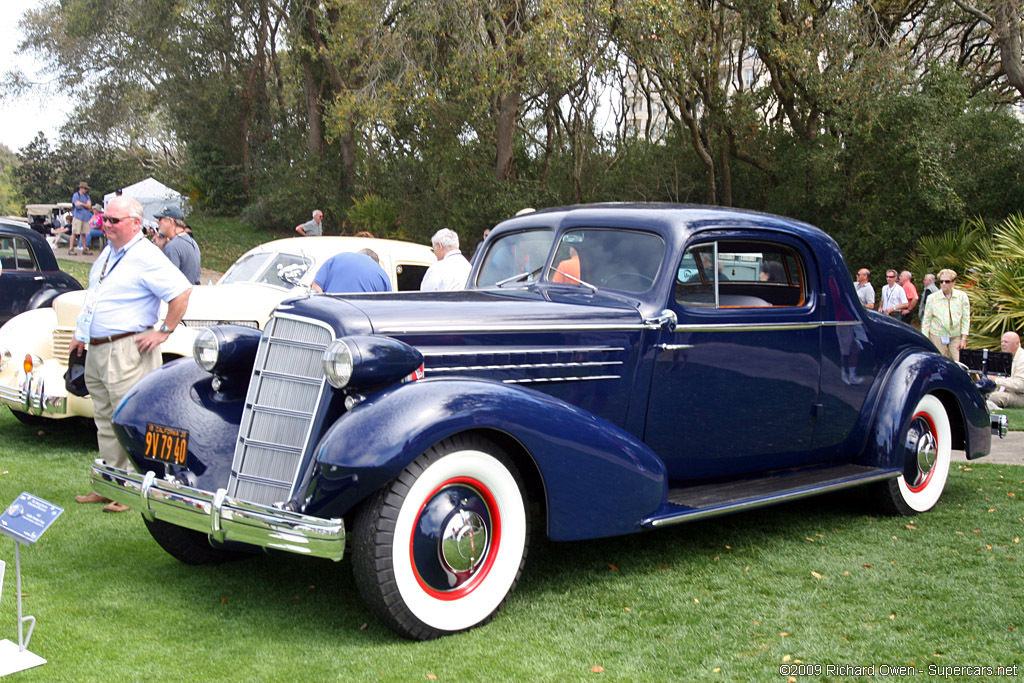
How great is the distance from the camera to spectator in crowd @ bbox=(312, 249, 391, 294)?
23.7ft

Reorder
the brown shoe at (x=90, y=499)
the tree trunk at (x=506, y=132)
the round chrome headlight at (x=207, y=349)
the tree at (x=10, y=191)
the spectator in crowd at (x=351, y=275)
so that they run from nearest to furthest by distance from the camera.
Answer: the round chrome headlight at (x=207, y=349)
the brown shoe at (x=90, y=499)
the spectator in crowd at (x=351, y=275)
the tree trunk at (x=506, y=132)
the tree at (x=10, y=191)

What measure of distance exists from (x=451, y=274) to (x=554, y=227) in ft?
8.73

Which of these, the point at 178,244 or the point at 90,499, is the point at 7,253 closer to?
the point at 178,244

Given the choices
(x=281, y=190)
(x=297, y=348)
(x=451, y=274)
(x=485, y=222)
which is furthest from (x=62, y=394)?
(x=281, y=190)

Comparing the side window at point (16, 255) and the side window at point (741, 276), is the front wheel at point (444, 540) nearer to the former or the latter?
the side window at point (741, 276)

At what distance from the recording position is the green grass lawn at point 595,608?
11.4ft

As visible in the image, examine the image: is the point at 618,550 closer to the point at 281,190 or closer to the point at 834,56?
the point at 834,56

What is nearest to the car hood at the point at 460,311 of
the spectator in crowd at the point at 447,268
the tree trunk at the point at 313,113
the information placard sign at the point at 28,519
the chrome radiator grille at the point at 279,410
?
the chrome radiator grille at the point at 279,410

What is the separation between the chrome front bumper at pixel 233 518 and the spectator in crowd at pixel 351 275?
3399mm

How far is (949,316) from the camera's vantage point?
11.7 meters

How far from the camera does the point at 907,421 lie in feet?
18.5

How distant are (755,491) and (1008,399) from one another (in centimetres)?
702

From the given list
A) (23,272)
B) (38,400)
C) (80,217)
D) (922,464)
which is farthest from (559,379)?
(80,217)

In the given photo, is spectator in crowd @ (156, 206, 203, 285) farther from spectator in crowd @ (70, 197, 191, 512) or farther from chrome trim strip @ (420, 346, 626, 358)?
chrome trim strip @ (420, 346, 626, 358)
